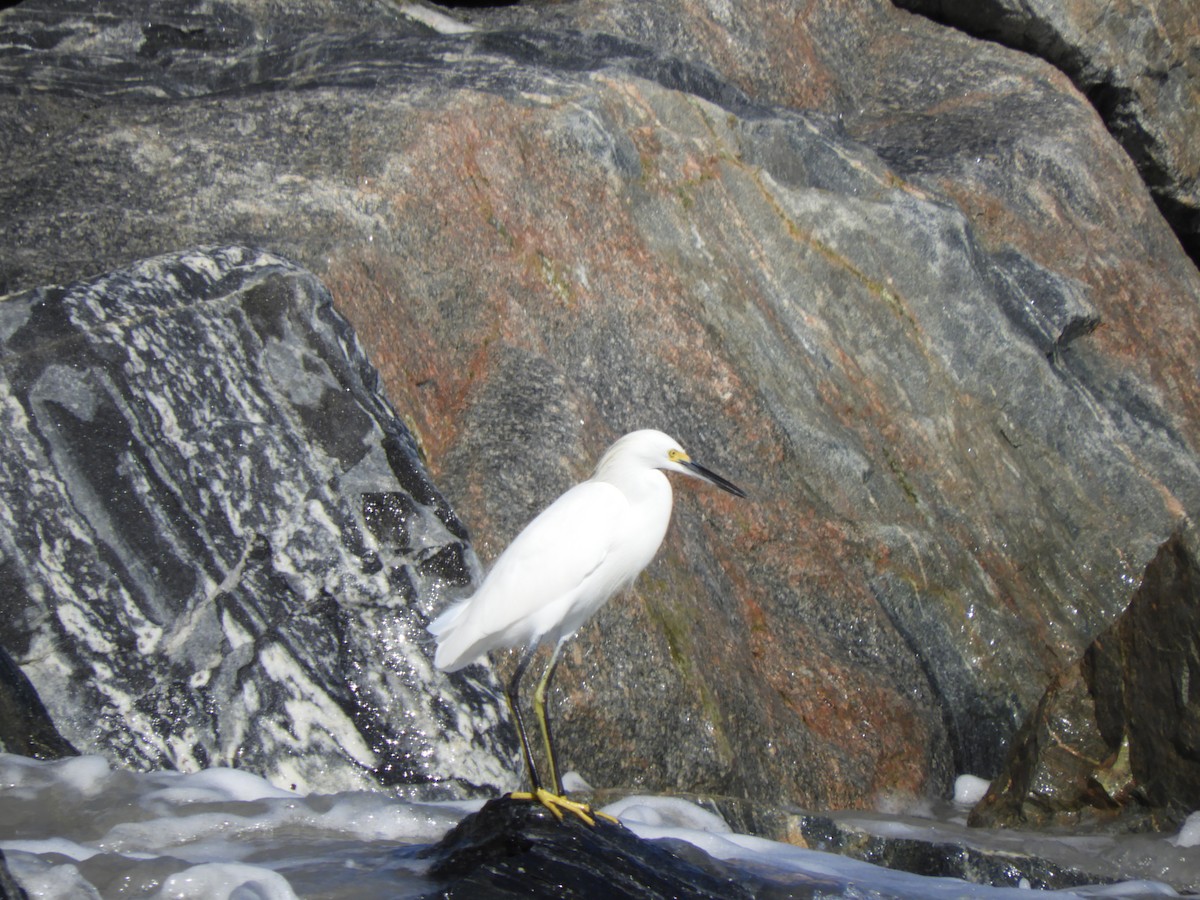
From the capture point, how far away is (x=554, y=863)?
3.34 meters

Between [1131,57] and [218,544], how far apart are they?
28.8 ft

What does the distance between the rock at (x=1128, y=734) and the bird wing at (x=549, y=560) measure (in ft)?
8.14

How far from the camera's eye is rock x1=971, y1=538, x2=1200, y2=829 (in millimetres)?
5637

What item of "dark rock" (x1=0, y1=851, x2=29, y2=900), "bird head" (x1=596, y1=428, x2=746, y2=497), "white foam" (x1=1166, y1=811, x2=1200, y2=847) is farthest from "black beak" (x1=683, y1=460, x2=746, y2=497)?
"dark rock" (x1=0, y1=851, x2=29, y2=900)

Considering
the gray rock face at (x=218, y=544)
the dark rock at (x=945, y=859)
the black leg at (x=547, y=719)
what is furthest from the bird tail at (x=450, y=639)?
the dark rock at (x=945, y=859)

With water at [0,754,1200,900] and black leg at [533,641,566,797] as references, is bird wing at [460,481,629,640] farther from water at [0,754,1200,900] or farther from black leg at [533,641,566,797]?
water at [0,754,1200,900]

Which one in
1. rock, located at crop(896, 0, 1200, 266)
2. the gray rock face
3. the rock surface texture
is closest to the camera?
the gray rock face

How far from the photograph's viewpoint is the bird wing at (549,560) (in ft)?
13.9

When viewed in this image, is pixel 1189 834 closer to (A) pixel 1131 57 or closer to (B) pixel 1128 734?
(B) pixel 1128 734

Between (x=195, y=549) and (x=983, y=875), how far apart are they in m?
2.78

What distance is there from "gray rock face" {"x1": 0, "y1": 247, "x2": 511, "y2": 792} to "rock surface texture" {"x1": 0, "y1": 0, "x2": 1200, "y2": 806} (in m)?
0.10

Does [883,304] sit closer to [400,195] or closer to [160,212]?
[400,195]

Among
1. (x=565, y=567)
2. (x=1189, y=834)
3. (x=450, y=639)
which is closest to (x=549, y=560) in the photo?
(x=565, y=567)

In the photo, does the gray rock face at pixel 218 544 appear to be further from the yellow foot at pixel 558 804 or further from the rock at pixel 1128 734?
the rock at pixel 1128 734
